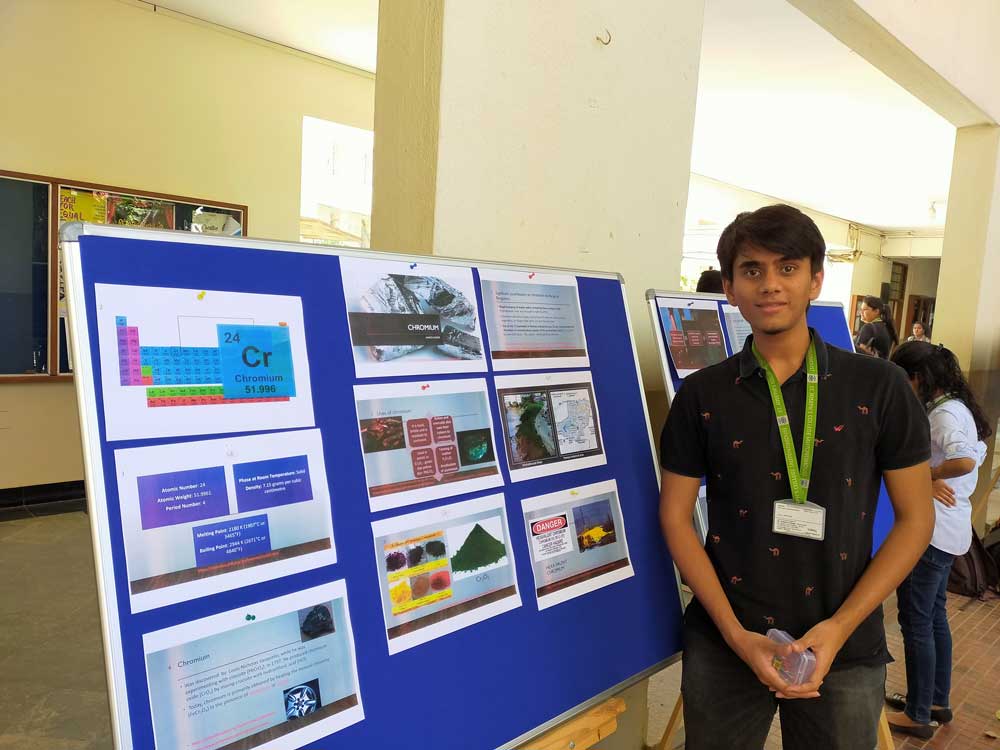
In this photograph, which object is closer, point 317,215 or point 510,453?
point 510,453

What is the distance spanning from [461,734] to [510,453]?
541mm

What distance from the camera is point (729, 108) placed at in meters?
6.90

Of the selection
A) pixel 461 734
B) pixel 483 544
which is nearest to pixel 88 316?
pixel 483 544

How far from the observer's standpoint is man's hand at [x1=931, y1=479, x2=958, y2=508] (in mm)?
2645

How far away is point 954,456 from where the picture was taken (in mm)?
2609

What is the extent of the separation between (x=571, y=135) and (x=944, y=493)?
2.02m

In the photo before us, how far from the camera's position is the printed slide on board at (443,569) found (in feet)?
3.91

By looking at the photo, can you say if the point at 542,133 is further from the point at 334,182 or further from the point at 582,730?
the point at 334,182

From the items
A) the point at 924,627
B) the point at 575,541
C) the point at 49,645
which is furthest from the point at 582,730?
the point at 49,645

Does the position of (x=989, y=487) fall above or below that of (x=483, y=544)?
below

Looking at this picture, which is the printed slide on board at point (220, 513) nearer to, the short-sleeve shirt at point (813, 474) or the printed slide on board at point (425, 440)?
the printed slide on board at point (425, 440)

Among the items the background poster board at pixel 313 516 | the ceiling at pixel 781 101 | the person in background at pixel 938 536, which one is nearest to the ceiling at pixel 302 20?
the ceiling at pixel 781 101

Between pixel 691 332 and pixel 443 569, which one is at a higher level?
pixel 691 332

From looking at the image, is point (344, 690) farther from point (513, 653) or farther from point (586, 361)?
point (586, 361)
